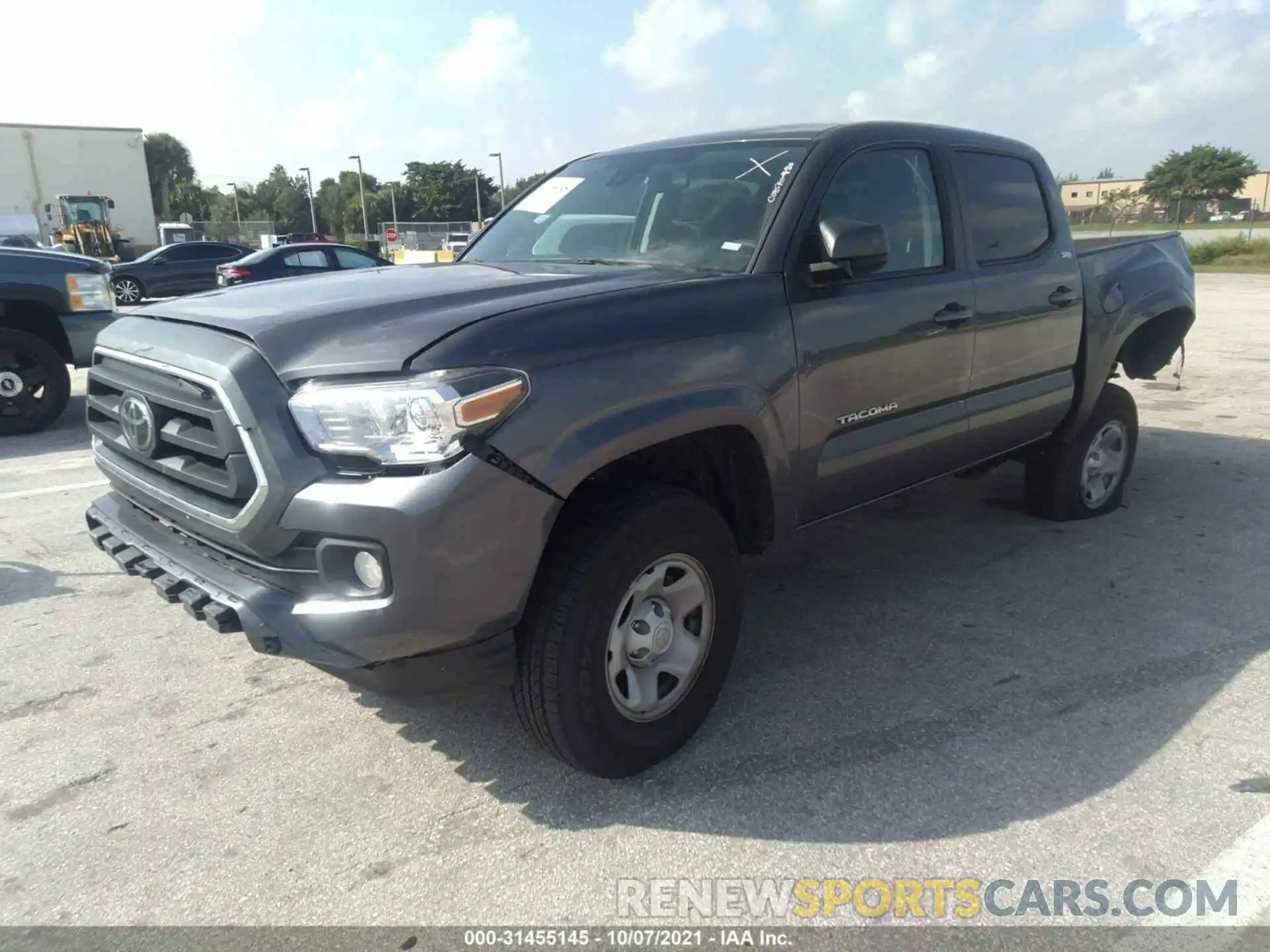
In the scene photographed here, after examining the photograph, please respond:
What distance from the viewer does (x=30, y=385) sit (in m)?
7.36

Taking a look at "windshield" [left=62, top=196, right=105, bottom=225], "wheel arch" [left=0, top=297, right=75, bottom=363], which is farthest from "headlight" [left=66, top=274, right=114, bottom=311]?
"windshield" [left=62, top=196, right=105, bottom=225]

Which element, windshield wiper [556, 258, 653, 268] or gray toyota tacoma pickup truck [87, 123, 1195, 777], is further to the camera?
windshield wiper [556, 258, 653, 268]

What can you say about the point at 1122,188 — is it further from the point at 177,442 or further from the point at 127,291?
the point at 177,442

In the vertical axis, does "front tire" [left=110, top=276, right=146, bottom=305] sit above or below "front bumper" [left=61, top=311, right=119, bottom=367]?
below

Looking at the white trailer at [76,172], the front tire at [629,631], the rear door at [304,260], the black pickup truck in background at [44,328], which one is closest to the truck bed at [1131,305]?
the front tire at [629,631]

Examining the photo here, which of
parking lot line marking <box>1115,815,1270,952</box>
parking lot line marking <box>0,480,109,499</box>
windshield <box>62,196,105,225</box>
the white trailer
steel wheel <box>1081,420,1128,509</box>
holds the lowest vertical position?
parking lot line marking <box>1115,815,1270,952</box>

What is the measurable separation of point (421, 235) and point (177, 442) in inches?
1394

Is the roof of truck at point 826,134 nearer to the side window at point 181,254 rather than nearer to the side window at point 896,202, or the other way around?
the side window at point 896,202

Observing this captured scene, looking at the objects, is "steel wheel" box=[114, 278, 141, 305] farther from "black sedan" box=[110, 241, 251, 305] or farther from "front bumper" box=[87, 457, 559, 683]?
"front bumper" box=[87, 457, 559, 683]

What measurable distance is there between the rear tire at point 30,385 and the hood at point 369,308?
16.2 ft

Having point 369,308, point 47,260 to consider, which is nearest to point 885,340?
point 369,308

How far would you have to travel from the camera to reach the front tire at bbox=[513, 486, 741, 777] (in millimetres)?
2486

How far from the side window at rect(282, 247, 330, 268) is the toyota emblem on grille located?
41.9 feet

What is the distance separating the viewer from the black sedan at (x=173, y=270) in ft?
67.1
